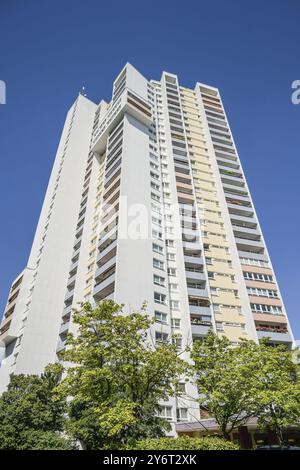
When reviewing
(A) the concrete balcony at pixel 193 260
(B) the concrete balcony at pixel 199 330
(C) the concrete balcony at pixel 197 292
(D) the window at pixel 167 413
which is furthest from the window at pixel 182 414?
(A) the concrete balcony at pixel 193 260

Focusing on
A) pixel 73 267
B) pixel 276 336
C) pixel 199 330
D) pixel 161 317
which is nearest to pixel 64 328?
pixel 73 267

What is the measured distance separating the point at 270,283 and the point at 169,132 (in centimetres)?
3307

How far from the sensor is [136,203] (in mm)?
41406

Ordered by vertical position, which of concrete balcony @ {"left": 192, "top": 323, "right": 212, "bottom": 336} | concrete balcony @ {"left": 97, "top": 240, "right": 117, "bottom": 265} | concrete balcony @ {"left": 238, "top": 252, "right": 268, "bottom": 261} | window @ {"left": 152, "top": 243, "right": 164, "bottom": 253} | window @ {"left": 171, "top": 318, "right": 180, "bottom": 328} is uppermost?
concrete balcony @ {"left": 238, "top": 252, "right": 268, "bottom": 261}

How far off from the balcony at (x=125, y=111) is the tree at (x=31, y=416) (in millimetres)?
41466

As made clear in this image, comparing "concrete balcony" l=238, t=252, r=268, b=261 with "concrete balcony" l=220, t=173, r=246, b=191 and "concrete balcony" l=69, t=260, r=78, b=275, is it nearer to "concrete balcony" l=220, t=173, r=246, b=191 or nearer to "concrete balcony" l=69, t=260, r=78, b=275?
"concrete balcony" l=220, t=173, r=246, b=191

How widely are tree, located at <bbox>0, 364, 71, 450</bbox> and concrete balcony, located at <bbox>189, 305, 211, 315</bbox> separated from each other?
16.8 m

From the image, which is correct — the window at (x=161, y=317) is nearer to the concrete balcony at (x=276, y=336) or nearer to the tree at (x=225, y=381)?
the tree at (x=225, y=381)

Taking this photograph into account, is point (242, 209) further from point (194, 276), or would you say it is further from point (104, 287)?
point (104, 287)

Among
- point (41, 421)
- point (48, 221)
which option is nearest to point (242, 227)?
point (48, 221)

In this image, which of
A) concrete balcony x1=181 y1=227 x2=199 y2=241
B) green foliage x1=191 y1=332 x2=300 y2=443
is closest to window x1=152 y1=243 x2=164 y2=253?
concrete balcony x1=181 y1=227 x2=199 y2=241

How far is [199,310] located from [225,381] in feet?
60.5

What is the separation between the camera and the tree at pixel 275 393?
18.2m

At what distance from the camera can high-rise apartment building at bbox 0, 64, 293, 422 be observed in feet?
119
